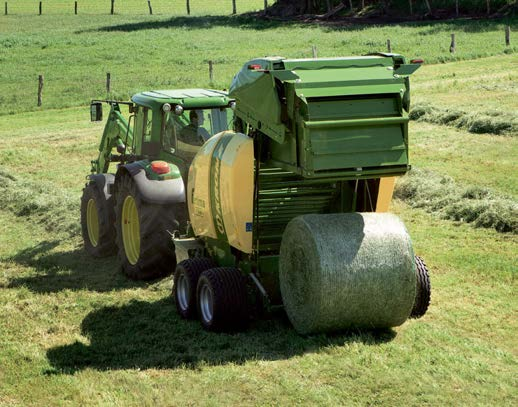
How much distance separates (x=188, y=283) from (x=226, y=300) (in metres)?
0.88

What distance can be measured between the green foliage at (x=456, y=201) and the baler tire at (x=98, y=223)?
18.5ft

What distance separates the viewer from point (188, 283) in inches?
426

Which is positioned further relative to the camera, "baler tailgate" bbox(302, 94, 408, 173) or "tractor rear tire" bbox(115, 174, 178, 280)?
"tractor rear tire" bbox(115, 174, 178, 280)

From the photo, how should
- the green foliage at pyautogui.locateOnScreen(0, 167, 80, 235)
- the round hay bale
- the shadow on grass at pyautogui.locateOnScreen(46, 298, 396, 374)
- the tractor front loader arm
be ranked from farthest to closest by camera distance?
the green foliage at pyautogui.locateOnScreen(0, 167, 80, 235), the tractor front loader arm, the shadow on grass at pyautogui.locateOnScreen(46, 298, 396, 374), the round hay bale

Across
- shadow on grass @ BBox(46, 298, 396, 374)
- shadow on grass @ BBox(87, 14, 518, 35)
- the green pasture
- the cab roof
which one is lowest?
shadow on grass @ BBox(46, 298, 396, 374)

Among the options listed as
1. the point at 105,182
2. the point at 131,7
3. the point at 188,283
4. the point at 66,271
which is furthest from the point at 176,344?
the point at 131,7

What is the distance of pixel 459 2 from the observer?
55.1 m

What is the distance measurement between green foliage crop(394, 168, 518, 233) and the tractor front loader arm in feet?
17.2

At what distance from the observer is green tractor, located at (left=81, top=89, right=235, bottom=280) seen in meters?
12.4

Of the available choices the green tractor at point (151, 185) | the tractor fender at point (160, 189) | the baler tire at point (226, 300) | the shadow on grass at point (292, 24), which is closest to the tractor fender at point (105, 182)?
the green tractor at point (151, 185)

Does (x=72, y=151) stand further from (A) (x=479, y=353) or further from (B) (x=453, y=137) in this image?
(A) (x=479, y=353)

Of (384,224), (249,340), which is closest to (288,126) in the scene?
(384,224)

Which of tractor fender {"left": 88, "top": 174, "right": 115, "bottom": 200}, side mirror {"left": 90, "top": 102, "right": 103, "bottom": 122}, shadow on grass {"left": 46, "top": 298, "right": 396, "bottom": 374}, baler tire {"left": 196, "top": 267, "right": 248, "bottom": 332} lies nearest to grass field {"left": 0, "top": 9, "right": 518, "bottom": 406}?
shadow on grass {"left": 46, "top": 298, "right": 396, "bottom": 374}

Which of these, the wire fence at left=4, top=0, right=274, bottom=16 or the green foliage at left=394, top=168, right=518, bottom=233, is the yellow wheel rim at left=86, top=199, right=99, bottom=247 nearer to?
the green foliage at left=394, top=168, right=518, bottom=233
